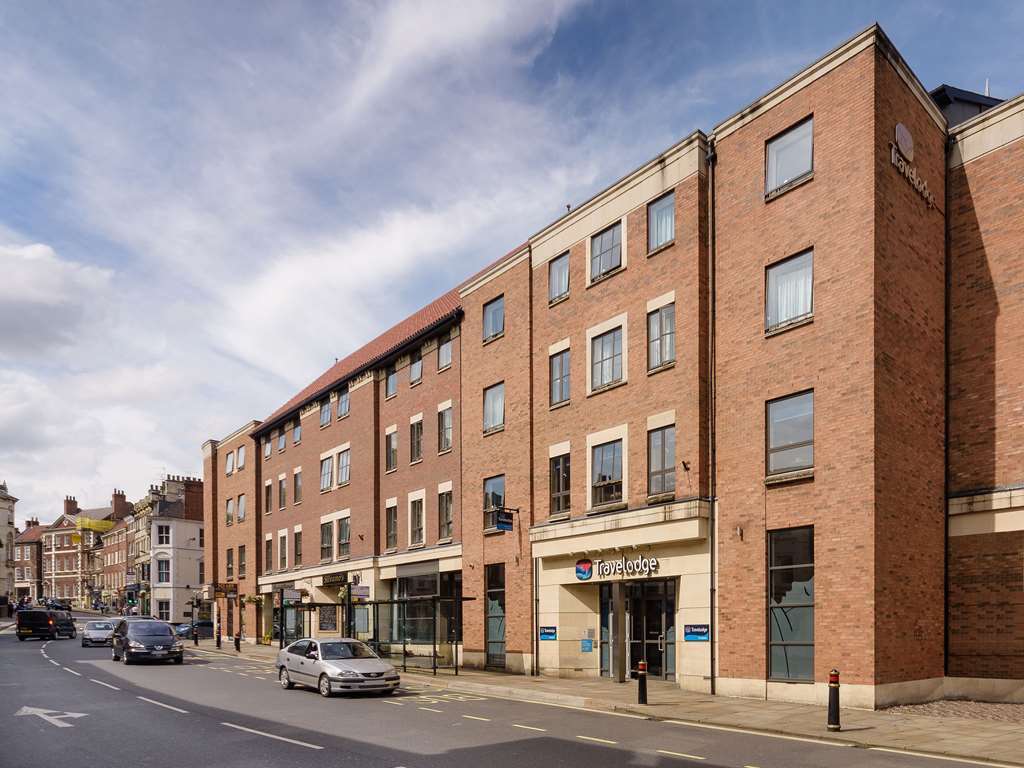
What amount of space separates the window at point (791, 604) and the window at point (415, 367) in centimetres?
1874

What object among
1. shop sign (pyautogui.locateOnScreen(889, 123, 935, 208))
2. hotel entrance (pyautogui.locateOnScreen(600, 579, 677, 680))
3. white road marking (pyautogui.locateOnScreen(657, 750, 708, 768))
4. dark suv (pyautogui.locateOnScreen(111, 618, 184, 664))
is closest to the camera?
white road marking (pyautogui.locateOnScreen(657, 750, 708, 768))

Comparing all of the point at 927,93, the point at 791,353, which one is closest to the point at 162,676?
the point at 791,353

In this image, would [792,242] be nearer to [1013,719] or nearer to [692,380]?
[692,380]

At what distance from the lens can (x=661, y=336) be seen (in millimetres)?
23422

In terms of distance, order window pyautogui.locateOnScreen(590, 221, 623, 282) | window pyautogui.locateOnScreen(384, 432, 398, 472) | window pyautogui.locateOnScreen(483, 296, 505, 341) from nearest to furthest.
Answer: window pyautogui.locateOnScreen(590, 221, 623, 282) → window pyautogui.locateOnScreen(483, 296, 505, 341) → window pyautogui.locateOnScreen(384, 432, 398, 472)

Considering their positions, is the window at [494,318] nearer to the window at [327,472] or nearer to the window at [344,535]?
the window at [344,535]

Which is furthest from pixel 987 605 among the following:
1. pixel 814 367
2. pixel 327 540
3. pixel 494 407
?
pixel 327 540

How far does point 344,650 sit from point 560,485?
7729mm

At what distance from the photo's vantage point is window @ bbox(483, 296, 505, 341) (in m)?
30.2

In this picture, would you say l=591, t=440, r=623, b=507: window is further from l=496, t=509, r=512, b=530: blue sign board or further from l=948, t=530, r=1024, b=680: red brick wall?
l=948, t=530, r=1024, b=680: red brick wall

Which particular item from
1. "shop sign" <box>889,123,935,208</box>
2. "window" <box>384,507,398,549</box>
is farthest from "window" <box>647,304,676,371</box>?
"window" <box>384,507,398,549</box>

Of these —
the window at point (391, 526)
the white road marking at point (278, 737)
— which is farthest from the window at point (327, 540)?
the white road marking at point (278, 737)

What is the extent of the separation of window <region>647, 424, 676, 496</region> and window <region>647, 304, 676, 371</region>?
68.3 inches

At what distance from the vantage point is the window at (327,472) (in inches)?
1674
